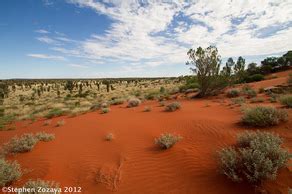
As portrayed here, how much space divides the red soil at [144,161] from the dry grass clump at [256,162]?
19 cm

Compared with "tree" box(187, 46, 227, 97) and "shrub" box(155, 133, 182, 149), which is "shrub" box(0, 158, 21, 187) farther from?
"tree" box(187, 46, 227, 97)

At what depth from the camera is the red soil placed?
197 inches

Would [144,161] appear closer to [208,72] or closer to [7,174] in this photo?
[7,174]

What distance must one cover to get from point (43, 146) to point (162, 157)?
481 cm

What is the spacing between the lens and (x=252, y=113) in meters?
7.88

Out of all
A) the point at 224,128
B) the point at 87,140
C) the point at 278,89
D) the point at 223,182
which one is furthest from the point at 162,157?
the point at 278,89

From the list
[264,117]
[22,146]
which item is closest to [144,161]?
[264,117]

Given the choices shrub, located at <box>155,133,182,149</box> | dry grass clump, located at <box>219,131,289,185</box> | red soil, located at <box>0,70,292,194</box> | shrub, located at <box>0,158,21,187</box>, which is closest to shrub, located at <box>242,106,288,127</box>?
red soil, located at <box>0,70,292,194</box>

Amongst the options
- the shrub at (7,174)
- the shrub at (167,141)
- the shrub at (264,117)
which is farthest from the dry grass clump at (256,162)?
the shrub at (7,174)

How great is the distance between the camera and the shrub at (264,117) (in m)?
7.34

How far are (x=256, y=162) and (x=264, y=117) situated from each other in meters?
3.43

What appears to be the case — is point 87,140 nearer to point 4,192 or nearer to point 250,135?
point 4,192

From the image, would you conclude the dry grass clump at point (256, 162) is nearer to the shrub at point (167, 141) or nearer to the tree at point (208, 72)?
the shrub at point (167, 141)

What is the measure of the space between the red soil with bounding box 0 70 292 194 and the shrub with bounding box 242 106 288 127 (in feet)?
0.93
